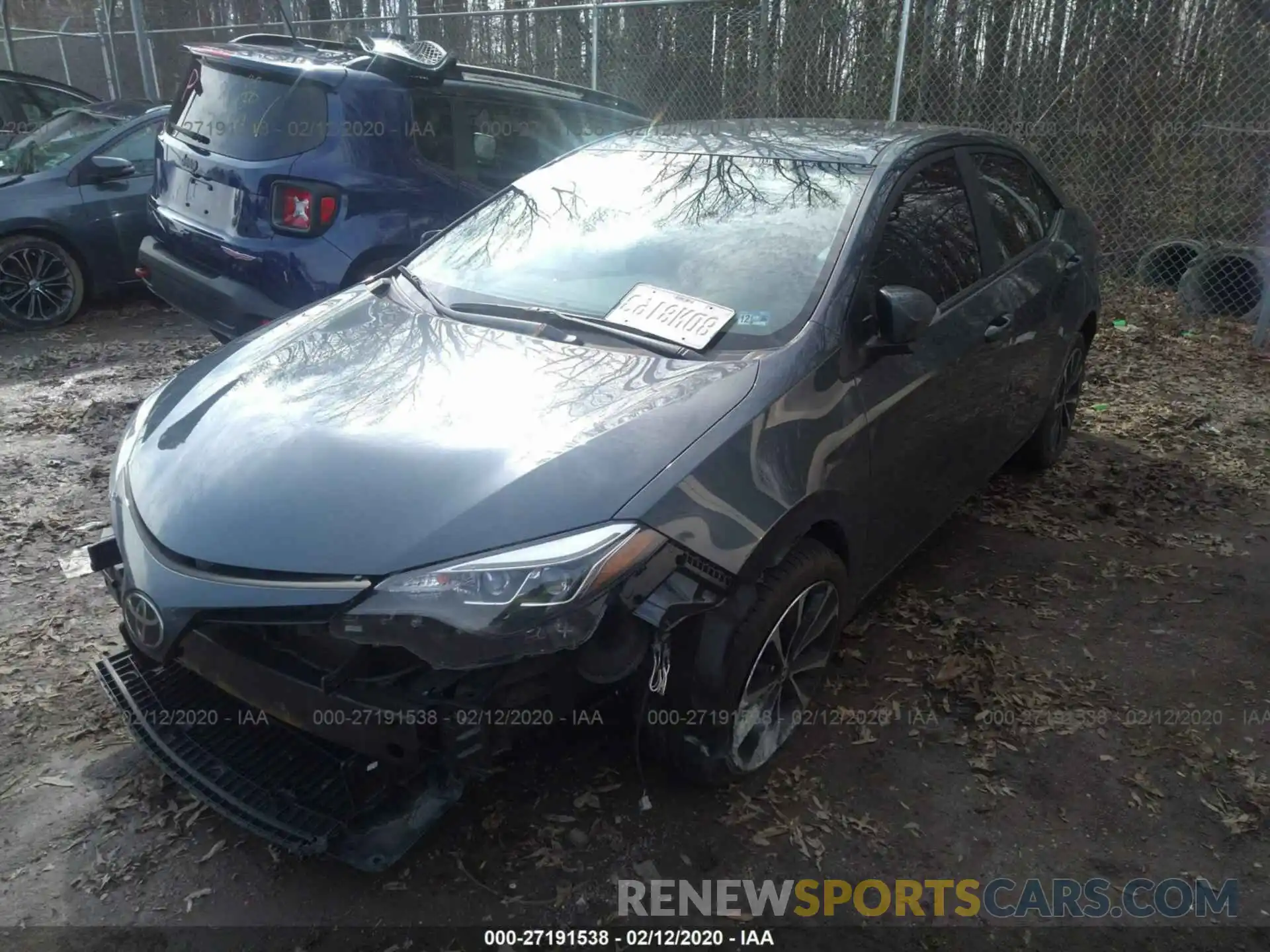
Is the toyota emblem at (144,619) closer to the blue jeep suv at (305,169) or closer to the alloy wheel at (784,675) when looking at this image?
the alloy wheel at (784,675)

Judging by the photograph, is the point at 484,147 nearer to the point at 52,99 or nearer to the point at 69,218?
the point at 69,218

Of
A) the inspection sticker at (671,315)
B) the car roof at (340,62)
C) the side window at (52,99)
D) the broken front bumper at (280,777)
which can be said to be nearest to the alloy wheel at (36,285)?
the car roof at (340,62)

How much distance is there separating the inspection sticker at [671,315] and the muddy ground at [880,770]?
1120mm

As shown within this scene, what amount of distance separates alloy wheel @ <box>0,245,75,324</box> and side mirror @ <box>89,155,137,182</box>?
0.66 m

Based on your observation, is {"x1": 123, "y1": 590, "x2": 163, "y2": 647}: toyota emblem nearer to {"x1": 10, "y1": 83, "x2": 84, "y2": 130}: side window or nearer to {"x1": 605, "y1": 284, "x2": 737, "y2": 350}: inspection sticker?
{"x1": 605, "y1": 284, "x2": 737, "y2": 350}: inspection sticker

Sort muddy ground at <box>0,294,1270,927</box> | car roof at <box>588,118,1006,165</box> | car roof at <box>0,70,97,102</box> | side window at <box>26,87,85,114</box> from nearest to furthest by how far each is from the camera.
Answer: muddy ground at <box>0,294,1270,927</box> → car roof at <box>588,118,1006,165</box> → car roof at <box>0,70,97,102</box> → side window at <box>26,87,85,114</box>

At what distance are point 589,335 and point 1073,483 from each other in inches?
122

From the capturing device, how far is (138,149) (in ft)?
24.8

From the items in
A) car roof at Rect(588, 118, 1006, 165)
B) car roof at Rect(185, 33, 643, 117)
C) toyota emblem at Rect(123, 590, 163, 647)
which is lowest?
toyota emblem at Rect(123, 590, 163, 647)

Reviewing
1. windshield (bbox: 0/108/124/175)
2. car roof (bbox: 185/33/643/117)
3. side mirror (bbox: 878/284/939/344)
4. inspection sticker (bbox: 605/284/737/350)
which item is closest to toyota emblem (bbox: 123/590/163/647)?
inspection sticker (bbox: 605/284/737/350)

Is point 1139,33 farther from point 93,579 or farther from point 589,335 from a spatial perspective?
point 93,579

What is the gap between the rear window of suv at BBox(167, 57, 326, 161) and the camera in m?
4.95

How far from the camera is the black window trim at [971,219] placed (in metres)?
2.90

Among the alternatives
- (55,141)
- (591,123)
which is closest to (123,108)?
(55,141)
